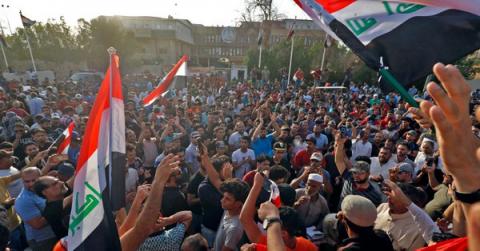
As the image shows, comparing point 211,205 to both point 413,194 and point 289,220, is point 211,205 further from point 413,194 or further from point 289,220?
point 413,194

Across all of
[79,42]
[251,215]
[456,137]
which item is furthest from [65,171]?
[79,42]

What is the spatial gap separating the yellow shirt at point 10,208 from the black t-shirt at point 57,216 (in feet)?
2.36

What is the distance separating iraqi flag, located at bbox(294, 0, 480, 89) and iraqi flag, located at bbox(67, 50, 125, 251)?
2.03m

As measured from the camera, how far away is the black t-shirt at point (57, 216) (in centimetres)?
362

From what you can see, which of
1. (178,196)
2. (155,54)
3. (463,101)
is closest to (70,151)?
(178,196)

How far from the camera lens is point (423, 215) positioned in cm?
310

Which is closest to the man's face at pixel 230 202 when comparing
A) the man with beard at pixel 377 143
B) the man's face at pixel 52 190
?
→ the man's face at pixel 52 190

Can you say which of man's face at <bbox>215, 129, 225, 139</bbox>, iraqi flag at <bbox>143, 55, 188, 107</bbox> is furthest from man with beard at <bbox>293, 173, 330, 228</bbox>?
iraqi flag at <bbox>143, 55, 188, 107</bbox>

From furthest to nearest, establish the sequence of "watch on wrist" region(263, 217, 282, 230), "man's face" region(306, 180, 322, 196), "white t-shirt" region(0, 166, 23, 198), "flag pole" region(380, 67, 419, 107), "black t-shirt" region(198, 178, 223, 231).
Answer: "white t-shirt" region(0, 166, 23, 198), "man's face" region(306, 180, 322, 196), "black t-shirt" region(198, 178, 223, 231), "flag pole" region(380, 67, 419, 107), "watch on wrist" region(263, 217, 282, 230)

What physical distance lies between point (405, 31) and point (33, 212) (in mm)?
4038

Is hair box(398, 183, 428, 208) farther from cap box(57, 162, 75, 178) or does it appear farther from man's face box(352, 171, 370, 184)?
cap box(57, 162, 75, 178)

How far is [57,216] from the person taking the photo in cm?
364

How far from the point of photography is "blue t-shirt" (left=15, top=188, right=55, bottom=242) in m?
3.77

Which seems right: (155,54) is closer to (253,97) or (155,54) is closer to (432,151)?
(253,97)
